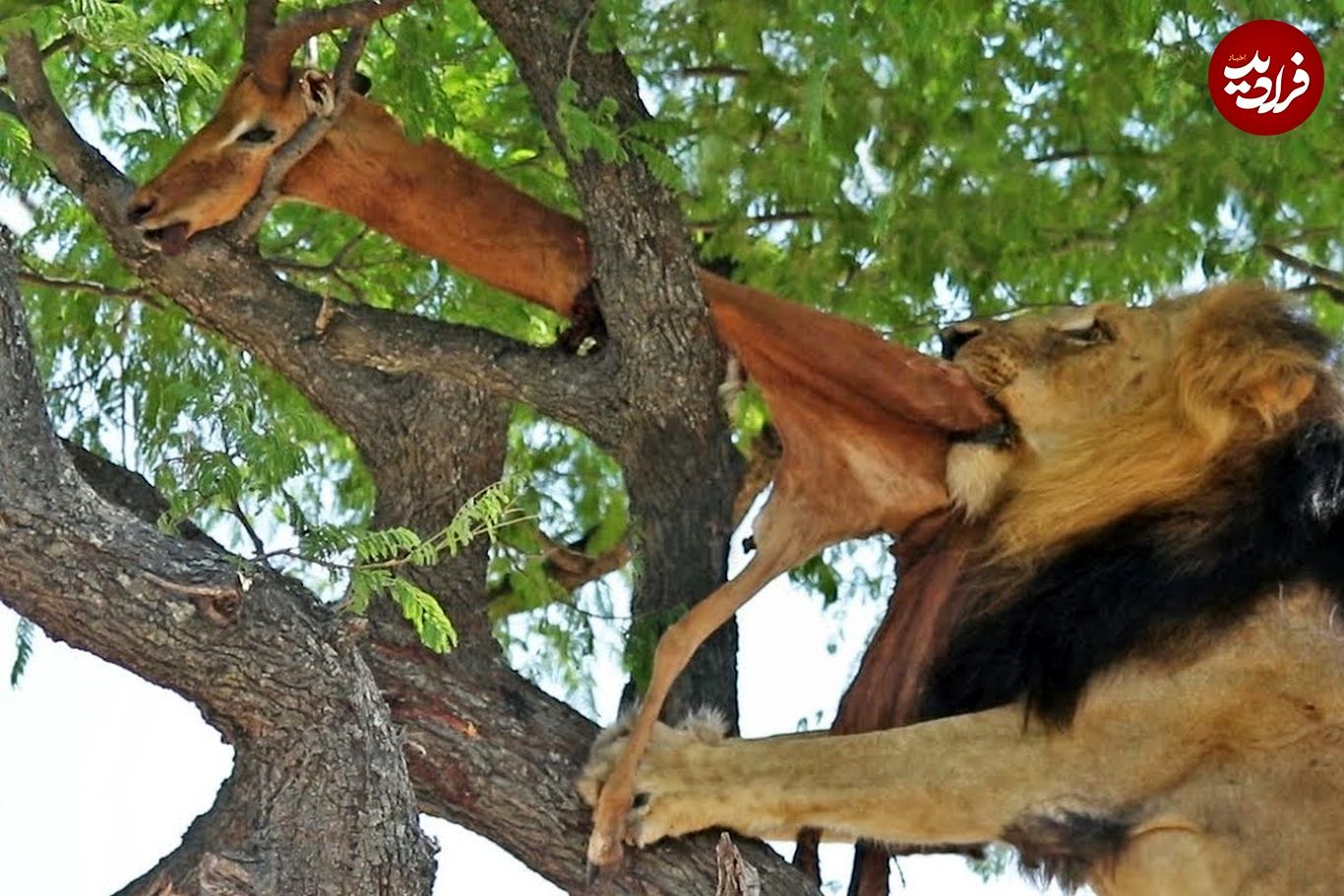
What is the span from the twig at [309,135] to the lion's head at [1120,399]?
1739 millimetres

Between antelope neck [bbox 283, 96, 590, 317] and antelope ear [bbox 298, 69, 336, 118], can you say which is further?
antelope neck [bbox 283, 96, 590, 317]

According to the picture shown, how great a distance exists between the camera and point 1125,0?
639 cm

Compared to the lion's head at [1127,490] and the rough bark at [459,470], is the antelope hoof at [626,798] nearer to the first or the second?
the rough bark at [459,470]

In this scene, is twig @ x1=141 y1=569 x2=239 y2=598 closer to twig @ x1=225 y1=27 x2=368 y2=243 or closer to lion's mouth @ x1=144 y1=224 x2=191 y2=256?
lion's mouth @ x1=144 y1=224 x2=191 y2=256

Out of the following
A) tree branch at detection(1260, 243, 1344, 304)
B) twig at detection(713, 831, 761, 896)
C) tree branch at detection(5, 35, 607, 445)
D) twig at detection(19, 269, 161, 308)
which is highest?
tree branch at detection(1260, 243, 1344, 304)

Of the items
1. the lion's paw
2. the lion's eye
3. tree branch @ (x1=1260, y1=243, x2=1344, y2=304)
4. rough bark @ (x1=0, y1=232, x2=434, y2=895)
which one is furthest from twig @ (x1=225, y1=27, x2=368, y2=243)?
tree branch @ (x1=1260, y1=243, x2=1344, y2=304)

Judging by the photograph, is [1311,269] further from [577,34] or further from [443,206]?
[443,206]

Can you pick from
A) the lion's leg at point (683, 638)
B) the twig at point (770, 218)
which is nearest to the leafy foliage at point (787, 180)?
the twig at point (770, 218)

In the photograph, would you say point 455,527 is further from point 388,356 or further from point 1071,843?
point 1071,843

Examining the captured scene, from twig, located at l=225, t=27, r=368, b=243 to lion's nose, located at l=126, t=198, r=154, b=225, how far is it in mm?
234

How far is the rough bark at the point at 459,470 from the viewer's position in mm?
4957

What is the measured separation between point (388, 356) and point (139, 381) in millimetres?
1441

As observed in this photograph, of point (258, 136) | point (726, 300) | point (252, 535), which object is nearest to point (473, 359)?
point (726, 300)

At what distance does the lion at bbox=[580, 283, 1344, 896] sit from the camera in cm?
554
